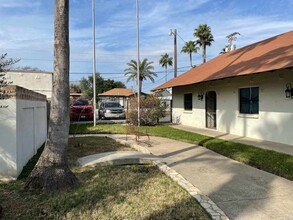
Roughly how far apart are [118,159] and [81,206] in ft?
9.94

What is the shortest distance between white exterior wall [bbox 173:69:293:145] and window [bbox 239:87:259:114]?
20cm

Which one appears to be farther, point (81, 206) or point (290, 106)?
point (290, 106)

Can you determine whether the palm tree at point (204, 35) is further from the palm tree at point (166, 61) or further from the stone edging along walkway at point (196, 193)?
the stone edging along walkway at point (196, 193)

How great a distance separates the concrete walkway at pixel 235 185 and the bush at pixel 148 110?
9.58 metres

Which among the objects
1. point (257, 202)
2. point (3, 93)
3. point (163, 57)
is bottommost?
point (257, 202)

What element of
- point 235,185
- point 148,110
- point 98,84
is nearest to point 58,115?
point 235,185

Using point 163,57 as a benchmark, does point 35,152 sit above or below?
below

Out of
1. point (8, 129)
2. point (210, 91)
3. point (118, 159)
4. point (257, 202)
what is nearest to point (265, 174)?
point (257, 202)

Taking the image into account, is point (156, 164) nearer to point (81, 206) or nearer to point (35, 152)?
point (81, 206)

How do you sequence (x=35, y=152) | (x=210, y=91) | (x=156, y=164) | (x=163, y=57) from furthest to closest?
(x=163, y=57) < (x=210, y=91) < (x=35, y=152) < (x=156, y=164)

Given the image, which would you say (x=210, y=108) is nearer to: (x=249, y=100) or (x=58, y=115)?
(x=249, y=100)

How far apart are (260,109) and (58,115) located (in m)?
8.88

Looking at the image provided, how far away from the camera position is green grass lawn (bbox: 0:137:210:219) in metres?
4.22

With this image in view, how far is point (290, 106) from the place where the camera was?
999 cm
